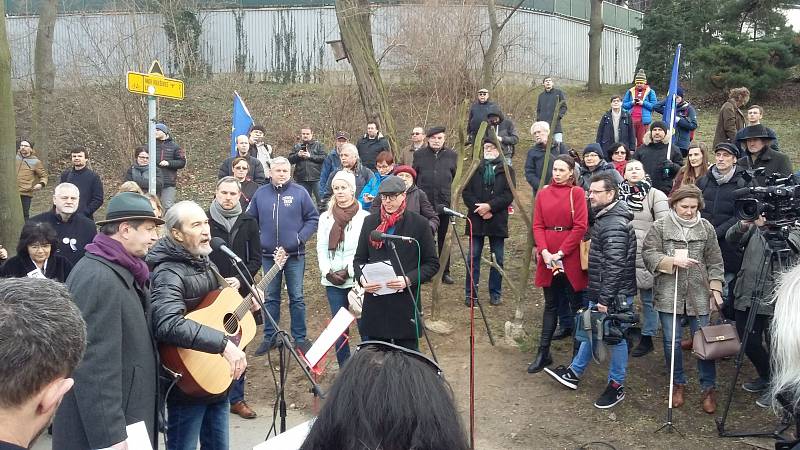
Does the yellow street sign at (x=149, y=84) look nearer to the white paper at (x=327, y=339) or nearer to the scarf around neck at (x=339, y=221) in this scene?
the scarf around neck at (x=339, y=221)

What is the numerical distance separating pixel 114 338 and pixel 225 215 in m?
3.21

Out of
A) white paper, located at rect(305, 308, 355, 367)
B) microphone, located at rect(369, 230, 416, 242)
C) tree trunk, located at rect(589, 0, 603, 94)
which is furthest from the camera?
tree trunk, located at rect(589, 0, 603, 94)

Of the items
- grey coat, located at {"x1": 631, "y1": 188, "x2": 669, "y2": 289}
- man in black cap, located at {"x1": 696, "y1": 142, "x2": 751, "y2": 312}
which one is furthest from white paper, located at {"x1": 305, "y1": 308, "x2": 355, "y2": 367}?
man in black cap, located at {"x1": 696, "y1": 142, "x2": 751, "y2": 312}

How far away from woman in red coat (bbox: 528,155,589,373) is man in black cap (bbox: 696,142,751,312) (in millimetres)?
1329

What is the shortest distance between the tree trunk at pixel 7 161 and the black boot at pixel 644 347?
7763mm

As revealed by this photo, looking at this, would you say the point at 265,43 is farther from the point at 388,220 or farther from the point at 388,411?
the point at 388,411

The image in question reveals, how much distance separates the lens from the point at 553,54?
84.3ft

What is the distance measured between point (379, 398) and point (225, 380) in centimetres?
273

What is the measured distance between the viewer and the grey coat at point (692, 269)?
6.34 m

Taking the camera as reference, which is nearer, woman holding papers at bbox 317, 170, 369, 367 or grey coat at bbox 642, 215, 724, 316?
grey coat at bbox 642, 215, 724, 316

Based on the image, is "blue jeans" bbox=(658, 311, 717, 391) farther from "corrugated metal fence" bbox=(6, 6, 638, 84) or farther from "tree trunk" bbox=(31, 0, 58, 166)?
"tree trunk" bbox=(31, 0, 58, 166)

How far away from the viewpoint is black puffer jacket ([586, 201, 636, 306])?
629 cm

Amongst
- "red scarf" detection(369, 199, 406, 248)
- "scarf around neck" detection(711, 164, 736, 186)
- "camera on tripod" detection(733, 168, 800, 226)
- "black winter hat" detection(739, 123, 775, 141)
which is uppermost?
"black winter hat" detection(739, 123, 775, 141)

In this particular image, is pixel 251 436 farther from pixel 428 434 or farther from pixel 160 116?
pixel 160 116
